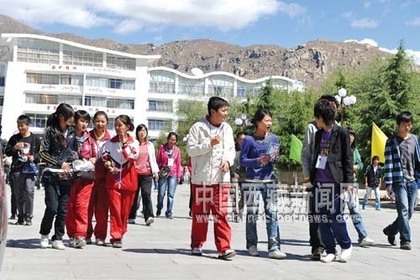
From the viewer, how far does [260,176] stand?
737 centimetres

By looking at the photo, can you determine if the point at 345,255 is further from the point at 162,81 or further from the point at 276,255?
the point at 162,81

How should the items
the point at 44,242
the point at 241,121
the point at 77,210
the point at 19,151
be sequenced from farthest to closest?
the point at 241,121, the point at 19,151, the point at 77,210, the point at 44,242

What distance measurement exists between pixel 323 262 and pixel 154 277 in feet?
7.31

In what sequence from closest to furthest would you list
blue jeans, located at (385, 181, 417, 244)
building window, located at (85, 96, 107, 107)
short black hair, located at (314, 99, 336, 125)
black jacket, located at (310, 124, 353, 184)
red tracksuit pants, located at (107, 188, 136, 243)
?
1. black jacket, located at (310, 124, 353, 184)
2. short black hair, located at (314, 99, 336, 125)
3. red tracksuit pants, located at (107, 188, 136, 243)
4. blue jeans, located at (385, 181, 417, 244)
5. building window, located at (85, 96, 107, 107)

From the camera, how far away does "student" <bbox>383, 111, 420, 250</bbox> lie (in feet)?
27.4

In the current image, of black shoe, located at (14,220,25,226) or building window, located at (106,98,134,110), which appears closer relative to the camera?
black shoe, located at (14,220,25,226)

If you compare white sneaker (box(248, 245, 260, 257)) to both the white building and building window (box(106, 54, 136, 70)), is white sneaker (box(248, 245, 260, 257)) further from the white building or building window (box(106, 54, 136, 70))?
building window (box(106, 54, 136, 70))

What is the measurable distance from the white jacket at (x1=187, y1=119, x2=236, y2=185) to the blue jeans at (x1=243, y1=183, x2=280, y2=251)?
0.43m

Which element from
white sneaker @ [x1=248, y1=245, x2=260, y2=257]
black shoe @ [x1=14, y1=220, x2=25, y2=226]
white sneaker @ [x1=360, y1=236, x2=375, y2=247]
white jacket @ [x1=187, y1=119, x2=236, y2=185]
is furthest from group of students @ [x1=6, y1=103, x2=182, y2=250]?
white sneaker @ [x1=360, y1=236, x2=375, y2=247]

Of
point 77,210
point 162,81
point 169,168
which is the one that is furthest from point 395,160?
point 162,81

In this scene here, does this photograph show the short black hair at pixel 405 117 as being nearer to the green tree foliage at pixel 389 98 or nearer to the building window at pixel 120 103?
the green tree foliage at pixel 389 98

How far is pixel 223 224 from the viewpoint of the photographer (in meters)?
6.98

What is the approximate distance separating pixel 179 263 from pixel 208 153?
134cm

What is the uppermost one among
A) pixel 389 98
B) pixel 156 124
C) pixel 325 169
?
pixel 156 124
